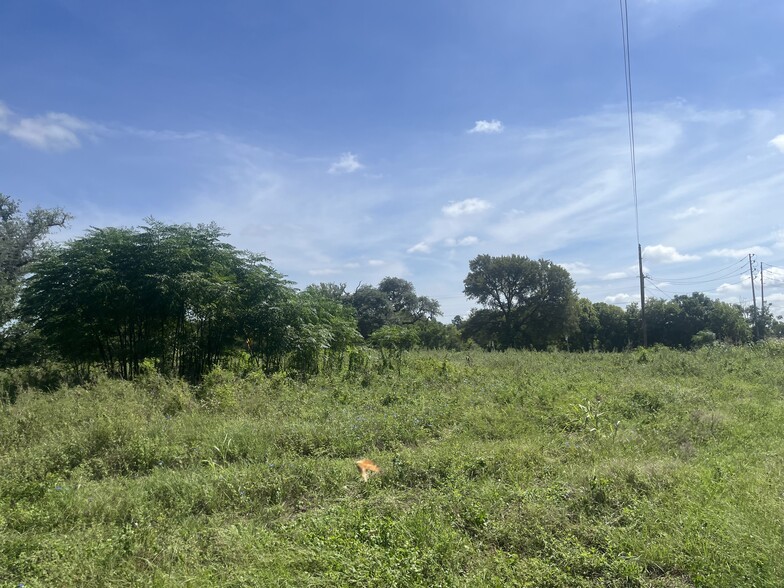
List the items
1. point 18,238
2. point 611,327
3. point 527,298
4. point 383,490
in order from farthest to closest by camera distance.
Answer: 1. point 611,327
2. point 527,298
3. point 18,238
4. point 383,490

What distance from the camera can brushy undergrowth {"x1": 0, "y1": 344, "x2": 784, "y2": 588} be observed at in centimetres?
319

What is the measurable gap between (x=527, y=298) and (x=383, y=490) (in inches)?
1464

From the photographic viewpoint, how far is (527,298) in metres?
40.1

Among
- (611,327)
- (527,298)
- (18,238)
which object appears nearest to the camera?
(18,238)

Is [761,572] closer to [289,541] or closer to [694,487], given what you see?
[694,487]

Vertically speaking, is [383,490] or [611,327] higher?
[611,327]

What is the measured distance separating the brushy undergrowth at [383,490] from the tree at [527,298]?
31.1 m

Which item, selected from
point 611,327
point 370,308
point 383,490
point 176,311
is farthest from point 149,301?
point 611,327

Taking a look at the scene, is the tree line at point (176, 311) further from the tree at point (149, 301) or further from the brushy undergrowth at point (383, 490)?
the brushy undergrowth at point (383, 490)

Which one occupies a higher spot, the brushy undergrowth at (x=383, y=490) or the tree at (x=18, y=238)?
the tree at (x=18, y=238)

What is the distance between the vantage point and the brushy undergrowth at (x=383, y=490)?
126 inches

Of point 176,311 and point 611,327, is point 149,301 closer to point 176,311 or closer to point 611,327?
point 176,311

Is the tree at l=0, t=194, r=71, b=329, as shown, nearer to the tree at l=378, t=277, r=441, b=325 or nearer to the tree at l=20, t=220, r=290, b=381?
the tree at l=20, t=220, r=290, b=381

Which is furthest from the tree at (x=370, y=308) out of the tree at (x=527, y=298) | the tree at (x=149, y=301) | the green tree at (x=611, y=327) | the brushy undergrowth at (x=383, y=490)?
the brushy undergrowth at (x=383, y=490)
